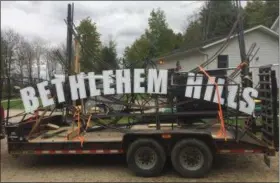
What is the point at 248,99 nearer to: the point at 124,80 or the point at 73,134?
the point at 124,80

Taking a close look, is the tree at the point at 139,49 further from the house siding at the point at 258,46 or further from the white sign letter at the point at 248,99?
the white sign letter at the point at 248,99

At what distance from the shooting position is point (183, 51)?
85.9 feet

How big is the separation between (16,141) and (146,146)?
2525mm

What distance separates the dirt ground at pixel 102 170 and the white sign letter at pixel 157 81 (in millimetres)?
1520

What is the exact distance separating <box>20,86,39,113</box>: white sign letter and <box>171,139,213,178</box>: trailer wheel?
289cm

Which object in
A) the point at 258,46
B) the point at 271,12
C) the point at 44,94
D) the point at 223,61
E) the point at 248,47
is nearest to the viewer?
the point at 44,94

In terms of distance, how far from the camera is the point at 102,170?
7.50 m

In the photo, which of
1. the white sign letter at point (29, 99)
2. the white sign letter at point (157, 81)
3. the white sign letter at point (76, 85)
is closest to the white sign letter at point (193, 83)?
the white sign letter at point (157, 81)

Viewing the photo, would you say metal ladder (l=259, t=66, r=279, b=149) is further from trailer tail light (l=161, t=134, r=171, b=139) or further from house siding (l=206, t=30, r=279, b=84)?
house siding (l=206, t=30, r=279, b=84)

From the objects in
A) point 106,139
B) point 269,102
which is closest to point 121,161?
point 106,139

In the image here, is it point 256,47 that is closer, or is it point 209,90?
point 209,90

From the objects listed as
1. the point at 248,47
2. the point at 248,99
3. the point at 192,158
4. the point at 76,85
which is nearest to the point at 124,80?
the point at 76,85

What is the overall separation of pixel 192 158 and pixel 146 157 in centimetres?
84

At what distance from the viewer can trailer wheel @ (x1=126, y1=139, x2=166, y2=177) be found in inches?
277
